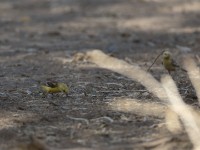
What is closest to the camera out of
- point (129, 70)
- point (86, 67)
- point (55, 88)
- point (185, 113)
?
point (185, 113)

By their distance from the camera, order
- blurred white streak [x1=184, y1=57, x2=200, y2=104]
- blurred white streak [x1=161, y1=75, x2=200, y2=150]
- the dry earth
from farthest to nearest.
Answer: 1. blurred white streak [x1=184, y1=57, x2=200, y2=104]
2. the dry earth
3. blurred white streak [x1=161, y1=75, x2=200, y2=150]

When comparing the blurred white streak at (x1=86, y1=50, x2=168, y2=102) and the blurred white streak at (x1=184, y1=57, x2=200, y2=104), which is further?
the blurred white streak at (x1=184, y1=57, x2=200, y2=104)

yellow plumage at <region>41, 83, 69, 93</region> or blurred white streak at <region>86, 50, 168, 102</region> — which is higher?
blurred white streak at <region>86, 50, 168, 102</region>

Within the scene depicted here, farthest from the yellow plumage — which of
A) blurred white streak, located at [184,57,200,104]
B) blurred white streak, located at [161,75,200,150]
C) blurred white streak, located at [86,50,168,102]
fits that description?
blurred white streak, located at [184,57,200,104]

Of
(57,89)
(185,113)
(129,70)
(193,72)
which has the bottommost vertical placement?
(185,113)

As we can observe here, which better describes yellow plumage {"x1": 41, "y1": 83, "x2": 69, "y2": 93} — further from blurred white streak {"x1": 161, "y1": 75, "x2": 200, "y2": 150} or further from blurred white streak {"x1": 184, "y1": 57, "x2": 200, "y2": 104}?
blurred white streak {"x1": 184, "y1": 57, "x2": 200, "y2": 104}

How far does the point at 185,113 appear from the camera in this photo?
423 cm

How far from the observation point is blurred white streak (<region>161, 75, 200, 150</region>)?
3.75 metres

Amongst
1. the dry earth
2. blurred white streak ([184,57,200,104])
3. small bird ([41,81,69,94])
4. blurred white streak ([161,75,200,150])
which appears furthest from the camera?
blurred white streak ([184,57,200,104])

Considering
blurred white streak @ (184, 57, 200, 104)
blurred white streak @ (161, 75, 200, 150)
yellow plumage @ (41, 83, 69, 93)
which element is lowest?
blurred white streak @ (161, 75, 200, 150)

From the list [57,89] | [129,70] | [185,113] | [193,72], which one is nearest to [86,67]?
[129,70]

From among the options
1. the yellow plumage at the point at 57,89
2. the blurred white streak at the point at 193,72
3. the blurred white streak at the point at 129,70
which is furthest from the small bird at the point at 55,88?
the blurred white streak at the point at 193,72

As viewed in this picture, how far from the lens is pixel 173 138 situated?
12.2 feet

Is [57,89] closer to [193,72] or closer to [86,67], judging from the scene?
[193,72]
